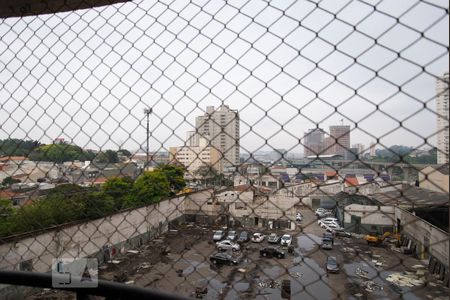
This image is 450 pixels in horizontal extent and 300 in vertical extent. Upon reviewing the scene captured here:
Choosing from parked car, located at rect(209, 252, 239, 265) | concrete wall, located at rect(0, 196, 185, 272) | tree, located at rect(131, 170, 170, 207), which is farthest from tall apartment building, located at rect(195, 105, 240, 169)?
parked car, located at rect(209, 252, 239, 265)

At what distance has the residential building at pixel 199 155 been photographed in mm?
862

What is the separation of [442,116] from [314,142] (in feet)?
0.81

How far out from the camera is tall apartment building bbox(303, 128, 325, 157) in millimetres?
665

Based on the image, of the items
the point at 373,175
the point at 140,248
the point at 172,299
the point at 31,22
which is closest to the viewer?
the point at 172,299

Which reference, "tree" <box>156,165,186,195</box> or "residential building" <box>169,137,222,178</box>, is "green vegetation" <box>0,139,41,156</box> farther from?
"residential building" <box>169,137,222,178</box>

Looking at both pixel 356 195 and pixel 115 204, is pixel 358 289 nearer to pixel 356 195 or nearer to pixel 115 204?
pixel 115 204

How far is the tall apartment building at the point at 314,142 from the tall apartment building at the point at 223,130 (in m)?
0.17

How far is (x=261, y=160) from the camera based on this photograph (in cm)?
77

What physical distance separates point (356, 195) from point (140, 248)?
723cm

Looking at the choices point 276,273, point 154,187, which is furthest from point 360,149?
point 154,187

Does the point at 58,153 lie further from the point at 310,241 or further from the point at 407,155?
the point at 407,155

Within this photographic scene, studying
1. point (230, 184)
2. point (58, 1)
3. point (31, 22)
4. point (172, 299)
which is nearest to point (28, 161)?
point (31, 22)

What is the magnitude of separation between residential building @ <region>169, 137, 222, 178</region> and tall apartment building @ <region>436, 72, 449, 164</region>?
48cm

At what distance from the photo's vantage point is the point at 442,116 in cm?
50
